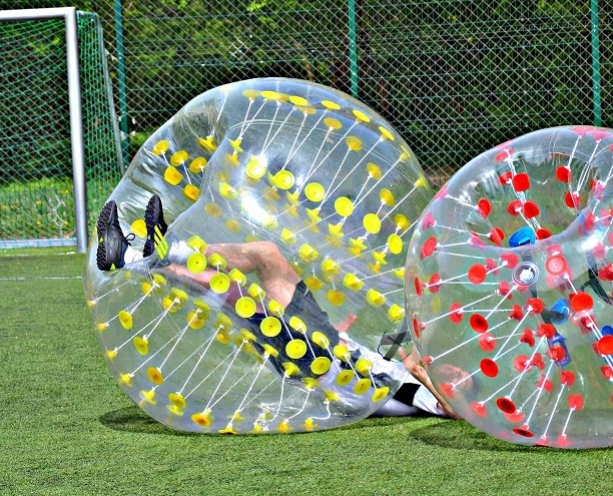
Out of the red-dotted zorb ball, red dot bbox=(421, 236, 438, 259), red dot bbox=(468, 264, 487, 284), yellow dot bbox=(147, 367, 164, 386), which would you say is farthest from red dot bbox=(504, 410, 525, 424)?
yellow dot bbox=(147, 367, 164, 386)

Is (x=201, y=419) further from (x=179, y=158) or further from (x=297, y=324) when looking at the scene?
(x=179, y=158)

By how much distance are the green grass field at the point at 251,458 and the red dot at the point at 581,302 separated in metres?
0.40

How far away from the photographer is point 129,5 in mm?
10297

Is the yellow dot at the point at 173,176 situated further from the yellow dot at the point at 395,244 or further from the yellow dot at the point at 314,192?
the yellow dot at the point at 395,244

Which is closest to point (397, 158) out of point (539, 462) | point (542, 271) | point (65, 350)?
point (542, 271)

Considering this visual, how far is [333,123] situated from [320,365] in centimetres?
72

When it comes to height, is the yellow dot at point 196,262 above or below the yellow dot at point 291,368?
above

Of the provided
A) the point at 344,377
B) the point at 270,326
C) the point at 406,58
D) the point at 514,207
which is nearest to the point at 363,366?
the point at 344,377

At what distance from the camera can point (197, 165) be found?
3.54m

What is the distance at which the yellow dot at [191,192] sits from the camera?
3578 millimetres

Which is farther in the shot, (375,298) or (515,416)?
(375,298)

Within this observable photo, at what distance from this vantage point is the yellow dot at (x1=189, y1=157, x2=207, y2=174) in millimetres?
3533

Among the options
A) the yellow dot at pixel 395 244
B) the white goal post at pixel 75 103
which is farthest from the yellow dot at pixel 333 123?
the white goal post at pixel 75 103

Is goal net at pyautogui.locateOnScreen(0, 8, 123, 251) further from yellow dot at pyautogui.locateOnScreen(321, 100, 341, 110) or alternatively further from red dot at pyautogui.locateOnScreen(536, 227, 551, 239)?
red dot at pyautogui.locateOnScreen(536, 227, 551, 239)
